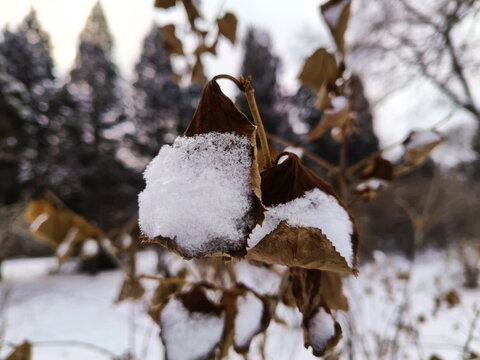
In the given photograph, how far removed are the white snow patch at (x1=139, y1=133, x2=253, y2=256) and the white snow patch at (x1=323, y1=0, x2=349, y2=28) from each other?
0.68 feet

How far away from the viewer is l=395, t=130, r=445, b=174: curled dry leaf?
0.32 m

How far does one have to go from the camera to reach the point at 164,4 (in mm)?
424

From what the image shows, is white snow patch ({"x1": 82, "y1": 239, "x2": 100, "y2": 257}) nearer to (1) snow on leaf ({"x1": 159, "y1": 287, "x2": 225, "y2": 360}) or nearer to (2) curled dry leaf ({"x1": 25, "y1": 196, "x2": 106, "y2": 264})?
(2) curled dry leaf ({"x1": 25, "y1": 196, "x2": 106, "y2": 264})

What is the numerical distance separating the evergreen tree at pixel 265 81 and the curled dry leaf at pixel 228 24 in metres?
3.91

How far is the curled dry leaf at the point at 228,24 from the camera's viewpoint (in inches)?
16.9

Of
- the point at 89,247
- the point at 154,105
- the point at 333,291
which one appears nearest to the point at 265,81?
the point at 154,105

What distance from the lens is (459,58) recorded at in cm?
99

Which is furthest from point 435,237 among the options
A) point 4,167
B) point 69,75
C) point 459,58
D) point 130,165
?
point 69,75

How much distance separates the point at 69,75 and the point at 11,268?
17.9 feet

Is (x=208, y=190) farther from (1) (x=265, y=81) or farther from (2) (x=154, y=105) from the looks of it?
(2) (x=154, y=105)

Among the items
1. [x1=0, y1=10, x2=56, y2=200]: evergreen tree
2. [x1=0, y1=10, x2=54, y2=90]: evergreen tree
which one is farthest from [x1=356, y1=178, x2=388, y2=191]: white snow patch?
[x1=0, y1=10, x2=54, y2=90]: evergreen tree

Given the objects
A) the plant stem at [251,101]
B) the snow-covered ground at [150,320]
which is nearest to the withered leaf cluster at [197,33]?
the plant stem at [251,101]

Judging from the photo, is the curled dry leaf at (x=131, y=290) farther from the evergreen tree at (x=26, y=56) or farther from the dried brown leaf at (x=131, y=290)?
the evergreen tree at (x=26, y=56)

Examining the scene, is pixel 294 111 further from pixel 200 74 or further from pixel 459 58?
pixel 200 74
